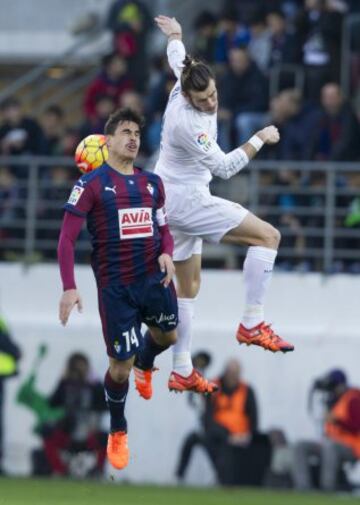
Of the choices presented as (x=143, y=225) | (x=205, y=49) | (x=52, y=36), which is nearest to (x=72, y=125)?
(x=52, y=36)

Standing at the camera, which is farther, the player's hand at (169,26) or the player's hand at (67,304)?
the player's hand at (169,26)

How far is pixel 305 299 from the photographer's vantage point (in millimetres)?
22297

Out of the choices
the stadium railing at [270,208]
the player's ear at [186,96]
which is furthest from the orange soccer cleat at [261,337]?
the stadium railing at [270,208]

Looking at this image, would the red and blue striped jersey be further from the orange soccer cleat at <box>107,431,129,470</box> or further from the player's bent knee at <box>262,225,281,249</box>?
the orange soccer cleat at <box>107,431,129,470</box>

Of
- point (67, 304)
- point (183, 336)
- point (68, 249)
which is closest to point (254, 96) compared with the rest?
point (183, 336)

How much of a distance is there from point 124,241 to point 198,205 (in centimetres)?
71

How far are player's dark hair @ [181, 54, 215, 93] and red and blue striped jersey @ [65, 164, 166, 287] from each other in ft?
2.39

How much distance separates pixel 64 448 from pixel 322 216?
4118 millimetres

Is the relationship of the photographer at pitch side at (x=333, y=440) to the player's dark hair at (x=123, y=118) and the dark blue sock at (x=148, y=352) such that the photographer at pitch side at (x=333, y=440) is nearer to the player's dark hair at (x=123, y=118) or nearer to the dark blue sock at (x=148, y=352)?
the dark blue sock at (x=148, y=352)

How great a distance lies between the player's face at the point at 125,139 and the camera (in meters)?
14.9

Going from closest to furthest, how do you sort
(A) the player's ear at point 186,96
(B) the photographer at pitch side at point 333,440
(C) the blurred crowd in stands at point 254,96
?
(A) the player's ear at point 186,96 < (C) the blurred crowd in stands at point 254,96 < (B) the photographer at pitch side at point 333,440

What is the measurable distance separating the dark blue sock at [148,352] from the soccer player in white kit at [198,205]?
0.58ft

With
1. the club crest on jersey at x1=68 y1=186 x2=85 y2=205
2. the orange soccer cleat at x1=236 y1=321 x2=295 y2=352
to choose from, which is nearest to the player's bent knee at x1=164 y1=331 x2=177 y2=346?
the orange soccer cleat at x1=236 y1=321 x2=295 y2=352

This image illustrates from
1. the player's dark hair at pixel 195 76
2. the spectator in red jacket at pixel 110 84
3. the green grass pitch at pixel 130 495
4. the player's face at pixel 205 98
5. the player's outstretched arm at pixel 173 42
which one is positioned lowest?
the green grass pitch at pixel 130 495
